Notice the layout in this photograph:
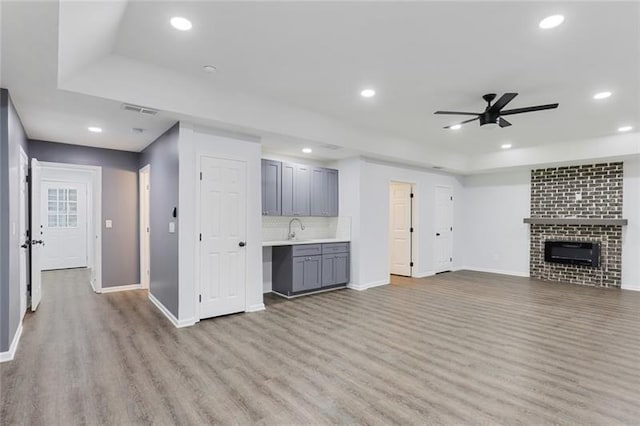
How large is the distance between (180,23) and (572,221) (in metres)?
7.48

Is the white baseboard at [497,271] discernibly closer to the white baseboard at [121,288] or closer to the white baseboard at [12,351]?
the white baseboard at [121,288]

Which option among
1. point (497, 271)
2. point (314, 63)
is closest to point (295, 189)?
point (314, 63)

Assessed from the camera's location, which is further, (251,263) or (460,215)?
(460,215)

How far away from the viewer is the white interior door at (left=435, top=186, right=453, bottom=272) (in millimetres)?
7738

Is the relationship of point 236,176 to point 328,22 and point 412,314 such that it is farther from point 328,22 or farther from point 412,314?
point 412,314

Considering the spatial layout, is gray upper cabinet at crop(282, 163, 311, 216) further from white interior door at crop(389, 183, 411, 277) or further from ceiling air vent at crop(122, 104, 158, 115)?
white interior door at crop(389, 183, 411, 277)

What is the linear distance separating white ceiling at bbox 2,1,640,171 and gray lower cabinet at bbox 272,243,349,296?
1714 millimetres

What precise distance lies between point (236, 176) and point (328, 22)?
2.39 metres

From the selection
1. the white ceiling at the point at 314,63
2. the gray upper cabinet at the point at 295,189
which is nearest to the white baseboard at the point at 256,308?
the gray upper cabinet at the point at 295,189

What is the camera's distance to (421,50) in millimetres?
2988

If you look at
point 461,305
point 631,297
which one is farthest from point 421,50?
point 631,297

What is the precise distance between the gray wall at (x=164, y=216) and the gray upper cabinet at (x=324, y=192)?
7.80 ft

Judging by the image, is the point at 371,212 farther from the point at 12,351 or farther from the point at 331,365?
the point at 12,351

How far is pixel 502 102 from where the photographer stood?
146 inches
